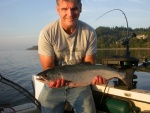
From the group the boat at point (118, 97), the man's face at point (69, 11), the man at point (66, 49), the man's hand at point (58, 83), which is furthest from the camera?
the boat at point (118, 97)

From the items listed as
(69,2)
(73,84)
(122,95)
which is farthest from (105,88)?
(69,2)

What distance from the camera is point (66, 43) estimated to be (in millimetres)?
4949

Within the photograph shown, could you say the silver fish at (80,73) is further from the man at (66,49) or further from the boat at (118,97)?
the boat at (118,97)

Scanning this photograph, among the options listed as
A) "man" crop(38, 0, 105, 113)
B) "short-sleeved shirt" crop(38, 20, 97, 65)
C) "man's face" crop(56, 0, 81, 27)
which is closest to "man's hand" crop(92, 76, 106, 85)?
"man" crop(38, 0, 105, 113)

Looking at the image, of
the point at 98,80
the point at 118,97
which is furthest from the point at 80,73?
→ the point at 118,97

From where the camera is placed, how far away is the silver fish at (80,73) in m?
4.36

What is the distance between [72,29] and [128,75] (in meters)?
1.43

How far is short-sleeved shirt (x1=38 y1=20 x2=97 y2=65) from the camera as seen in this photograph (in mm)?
4824

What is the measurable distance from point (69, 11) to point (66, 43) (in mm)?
666

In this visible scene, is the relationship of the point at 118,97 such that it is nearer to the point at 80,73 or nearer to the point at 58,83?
the point at 80,73

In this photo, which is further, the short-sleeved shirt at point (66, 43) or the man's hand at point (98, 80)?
the short-sleeved shirt at point (66, 43)

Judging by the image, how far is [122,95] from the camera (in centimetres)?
539

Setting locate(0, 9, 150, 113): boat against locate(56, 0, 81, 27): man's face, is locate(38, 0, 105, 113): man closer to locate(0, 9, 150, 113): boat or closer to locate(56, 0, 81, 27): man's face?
locate(56, 0, 81, 27): man's face

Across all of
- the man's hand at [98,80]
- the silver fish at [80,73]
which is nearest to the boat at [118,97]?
Answer: the silver fish at [80,73]
